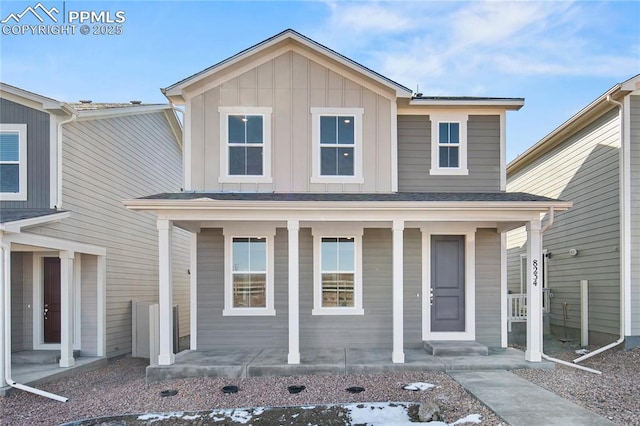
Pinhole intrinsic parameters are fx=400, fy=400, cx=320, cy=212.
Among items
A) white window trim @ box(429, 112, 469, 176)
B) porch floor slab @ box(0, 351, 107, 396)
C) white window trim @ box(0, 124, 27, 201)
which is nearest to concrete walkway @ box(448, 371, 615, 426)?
white window trim @ box(429, 112, 469, 176)

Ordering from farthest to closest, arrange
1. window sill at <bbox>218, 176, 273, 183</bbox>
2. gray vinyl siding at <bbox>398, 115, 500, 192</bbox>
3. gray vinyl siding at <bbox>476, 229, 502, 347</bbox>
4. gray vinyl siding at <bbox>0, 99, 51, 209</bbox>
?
1. gray vinyl siding at <bbox>398, 115, 500, 192</bbox>
2. gray vinyl siding at <bbox>476, 229, 502, 347</bbox>
3. window sill at <bbox>218, 176, 273, 183</bbox>
4. gray vinyl siding at <bbox>0, 99, 51, 209</bbox>

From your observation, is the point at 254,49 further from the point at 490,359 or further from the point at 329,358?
the point at 490,359

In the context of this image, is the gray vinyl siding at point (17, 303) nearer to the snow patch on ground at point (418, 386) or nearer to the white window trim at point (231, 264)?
the white window trim at point (231, 264)

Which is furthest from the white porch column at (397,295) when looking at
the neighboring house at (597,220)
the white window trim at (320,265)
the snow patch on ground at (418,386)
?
the neighboring house at (597,220)

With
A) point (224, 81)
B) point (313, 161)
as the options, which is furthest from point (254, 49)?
point (313, 161)

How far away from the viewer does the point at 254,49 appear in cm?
784

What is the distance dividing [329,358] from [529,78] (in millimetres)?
10856

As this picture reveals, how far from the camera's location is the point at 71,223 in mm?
8086

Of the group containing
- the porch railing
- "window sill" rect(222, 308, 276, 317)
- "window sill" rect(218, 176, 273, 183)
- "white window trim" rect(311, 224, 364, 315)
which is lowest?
the porch railing

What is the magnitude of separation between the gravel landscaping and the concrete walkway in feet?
0.55

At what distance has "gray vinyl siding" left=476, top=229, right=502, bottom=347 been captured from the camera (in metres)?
8.05

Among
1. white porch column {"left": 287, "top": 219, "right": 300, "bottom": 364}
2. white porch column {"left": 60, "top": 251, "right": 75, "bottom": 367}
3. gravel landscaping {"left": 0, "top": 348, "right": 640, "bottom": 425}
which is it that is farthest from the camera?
white porch column {"left": 60, "top": 251, "right": 75, "bottom": 367}

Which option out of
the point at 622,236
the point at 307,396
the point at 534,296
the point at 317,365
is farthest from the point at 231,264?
the point at 622,236

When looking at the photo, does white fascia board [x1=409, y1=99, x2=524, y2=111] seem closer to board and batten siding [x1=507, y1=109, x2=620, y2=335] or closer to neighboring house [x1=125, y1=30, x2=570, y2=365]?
neighboring house [x1=125, y1=30, x2=570, y2=365]
